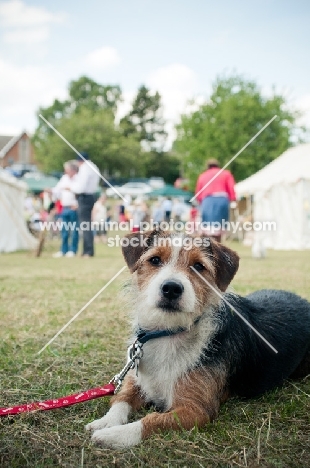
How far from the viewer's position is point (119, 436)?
2.38m

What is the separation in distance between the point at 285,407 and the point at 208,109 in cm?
3907

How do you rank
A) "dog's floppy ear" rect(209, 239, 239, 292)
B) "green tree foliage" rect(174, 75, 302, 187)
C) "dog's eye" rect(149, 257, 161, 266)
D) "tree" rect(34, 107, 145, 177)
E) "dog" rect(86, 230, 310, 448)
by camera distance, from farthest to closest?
"tree" rect(34, 107, 145, 177), "green tree foliage" rect(174, 75, 302, 187), "dog's floppy ear" rect(209, 239, 239, 292), "dog's eye" rect(149, 257, 161, 266), "dog" rect(86, 230, 310, 448)

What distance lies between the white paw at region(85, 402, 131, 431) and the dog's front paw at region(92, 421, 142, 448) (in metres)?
0.13

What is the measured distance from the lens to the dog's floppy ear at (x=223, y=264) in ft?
10.2

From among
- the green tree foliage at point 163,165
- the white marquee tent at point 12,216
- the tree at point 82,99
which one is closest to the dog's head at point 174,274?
the white marquee tent at point 12,216

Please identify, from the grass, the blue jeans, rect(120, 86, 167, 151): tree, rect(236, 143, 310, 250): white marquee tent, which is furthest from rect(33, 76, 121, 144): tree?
the grass

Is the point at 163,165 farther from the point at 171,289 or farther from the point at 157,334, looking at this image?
the point at 171,289

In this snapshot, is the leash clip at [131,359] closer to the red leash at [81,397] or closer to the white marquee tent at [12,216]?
the red leash at [81,397]

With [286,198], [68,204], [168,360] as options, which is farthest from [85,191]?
[286,198]

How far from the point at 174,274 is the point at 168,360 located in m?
0.51

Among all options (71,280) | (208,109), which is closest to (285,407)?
(71,280)

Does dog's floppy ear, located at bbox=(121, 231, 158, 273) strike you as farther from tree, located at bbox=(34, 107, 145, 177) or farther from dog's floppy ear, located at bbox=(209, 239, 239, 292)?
tree, located at bbox=(34, 107, 145, 177)

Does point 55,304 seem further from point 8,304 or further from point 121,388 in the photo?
point 121,388

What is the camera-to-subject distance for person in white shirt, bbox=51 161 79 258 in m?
13.3
